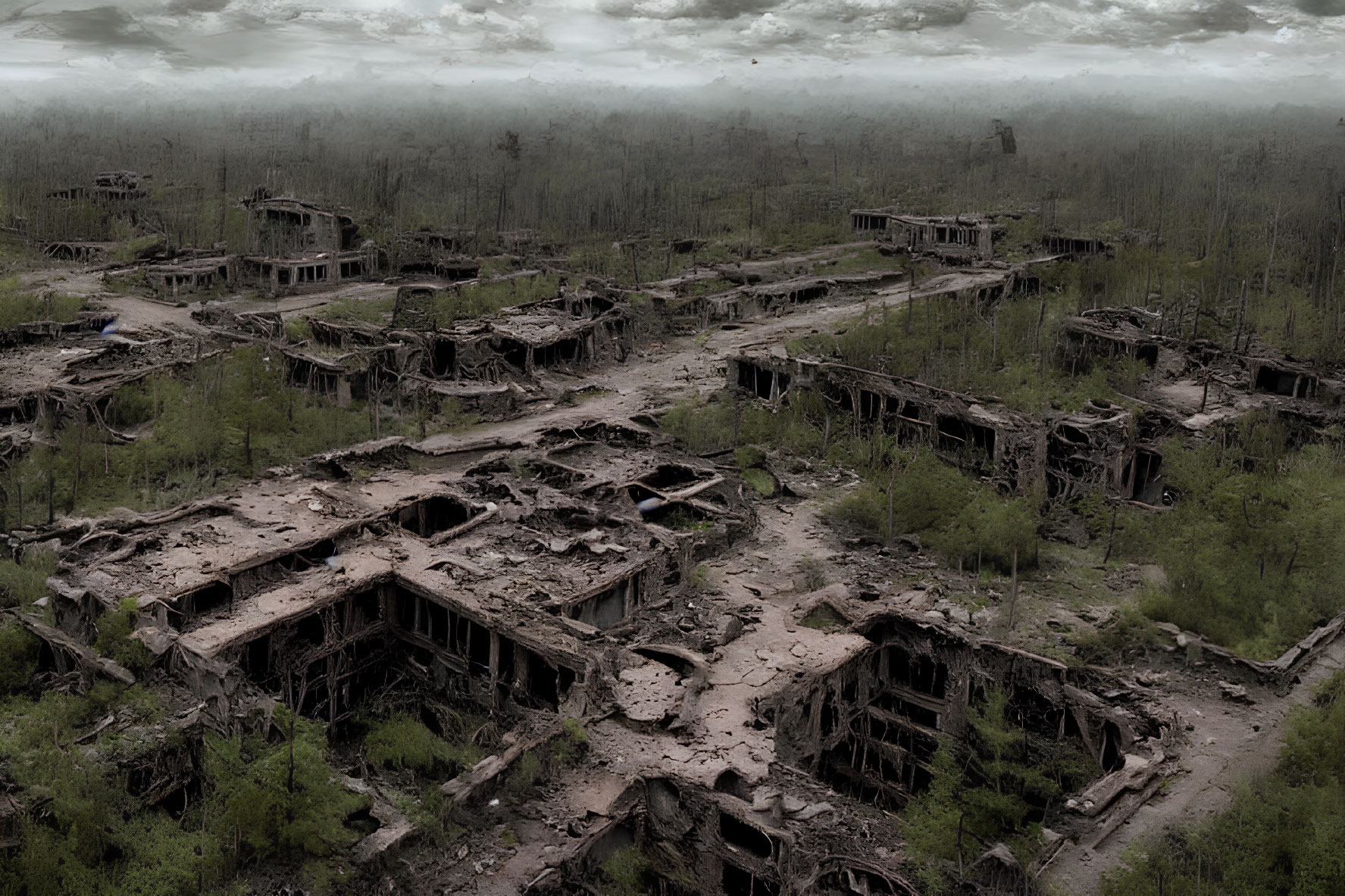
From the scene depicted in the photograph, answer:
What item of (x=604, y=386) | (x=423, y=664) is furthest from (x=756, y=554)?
(x=604, y=386)

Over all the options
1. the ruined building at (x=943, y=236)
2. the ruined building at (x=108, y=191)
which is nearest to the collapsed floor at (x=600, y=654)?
the ruined building at (x=943, y=236)

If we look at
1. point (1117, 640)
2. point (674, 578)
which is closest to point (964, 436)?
point (1117, 640)

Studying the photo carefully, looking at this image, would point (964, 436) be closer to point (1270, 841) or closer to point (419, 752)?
point (1270, 841)

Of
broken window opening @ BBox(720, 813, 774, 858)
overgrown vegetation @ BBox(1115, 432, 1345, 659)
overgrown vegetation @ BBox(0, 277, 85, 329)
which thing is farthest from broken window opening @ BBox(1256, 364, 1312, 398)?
overgrown vegetation @ BBox(0, 277, 85, 329)

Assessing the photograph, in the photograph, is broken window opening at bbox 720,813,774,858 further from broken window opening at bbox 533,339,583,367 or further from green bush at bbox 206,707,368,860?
broken window opening at bbox 533,339,583,367

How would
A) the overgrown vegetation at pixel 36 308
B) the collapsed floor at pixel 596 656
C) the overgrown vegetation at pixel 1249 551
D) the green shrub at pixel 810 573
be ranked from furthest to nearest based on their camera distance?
1. the overgrown vegetation at pixel 36 308
2. the green shrub at pixel 810 573
3. the overgrown vegetation at pixel 1249 551
4. the collapsed floor at pixel 596 656

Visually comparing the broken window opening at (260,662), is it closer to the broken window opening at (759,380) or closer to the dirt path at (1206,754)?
the dirt path at (1206,754)
